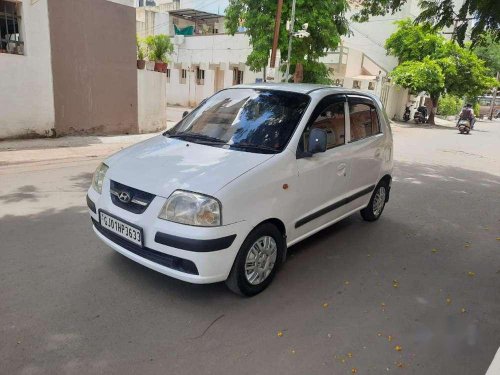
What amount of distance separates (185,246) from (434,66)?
25508 millimetres

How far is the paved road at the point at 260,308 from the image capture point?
108 inches

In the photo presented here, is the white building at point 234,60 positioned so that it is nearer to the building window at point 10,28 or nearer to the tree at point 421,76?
the tree at point 421,76

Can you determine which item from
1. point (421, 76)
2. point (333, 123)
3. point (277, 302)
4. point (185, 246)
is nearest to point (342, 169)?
point (333, 123)

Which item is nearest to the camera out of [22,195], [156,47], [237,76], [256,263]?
[256,263]

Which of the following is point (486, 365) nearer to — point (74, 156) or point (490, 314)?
point (490, 314)

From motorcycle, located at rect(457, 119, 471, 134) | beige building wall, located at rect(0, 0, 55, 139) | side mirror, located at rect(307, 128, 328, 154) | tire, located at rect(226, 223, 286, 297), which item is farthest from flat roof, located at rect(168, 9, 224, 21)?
tire, located at rect(226, 223, 286, 297)

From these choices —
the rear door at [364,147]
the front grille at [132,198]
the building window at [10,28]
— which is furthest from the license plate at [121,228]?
the building window at [10,28]

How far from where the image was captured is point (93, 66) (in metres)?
10.9

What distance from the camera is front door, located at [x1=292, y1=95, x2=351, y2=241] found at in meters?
3.76

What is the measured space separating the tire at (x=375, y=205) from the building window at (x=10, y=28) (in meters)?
8.74

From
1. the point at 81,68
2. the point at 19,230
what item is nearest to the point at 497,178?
the point at 19,230

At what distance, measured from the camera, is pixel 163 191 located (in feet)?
9.96

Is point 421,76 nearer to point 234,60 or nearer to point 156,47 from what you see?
point 234,60

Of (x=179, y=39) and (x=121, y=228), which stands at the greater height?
(x=179, y=39)
